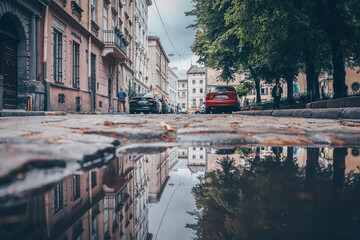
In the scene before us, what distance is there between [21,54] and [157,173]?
10.6 meters

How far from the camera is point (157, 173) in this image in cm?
157

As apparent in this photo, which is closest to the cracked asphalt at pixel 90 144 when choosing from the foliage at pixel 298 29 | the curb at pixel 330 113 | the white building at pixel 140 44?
the curb at pixel 330 113

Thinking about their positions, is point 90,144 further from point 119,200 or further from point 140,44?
point 140,44

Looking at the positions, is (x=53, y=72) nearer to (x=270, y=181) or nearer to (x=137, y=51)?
(x=270, y=181)

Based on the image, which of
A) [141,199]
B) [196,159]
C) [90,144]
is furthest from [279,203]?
[90,144]

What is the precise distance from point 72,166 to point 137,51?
31099mm

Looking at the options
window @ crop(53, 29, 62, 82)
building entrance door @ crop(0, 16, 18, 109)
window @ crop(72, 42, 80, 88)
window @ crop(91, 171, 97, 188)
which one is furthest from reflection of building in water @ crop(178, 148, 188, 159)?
window @ crop(72, 42, 80, 88)

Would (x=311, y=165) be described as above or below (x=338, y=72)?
below

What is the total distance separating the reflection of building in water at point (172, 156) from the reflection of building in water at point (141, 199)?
17 centimetres

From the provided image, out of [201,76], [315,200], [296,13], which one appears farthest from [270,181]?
[201,76]

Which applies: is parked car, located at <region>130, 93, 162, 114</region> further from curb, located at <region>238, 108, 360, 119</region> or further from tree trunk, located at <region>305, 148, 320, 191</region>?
tree trunk, located at <region>305, 148, 320, 191</region>

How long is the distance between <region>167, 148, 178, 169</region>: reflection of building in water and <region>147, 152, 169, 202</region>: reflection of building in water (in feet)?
0.08

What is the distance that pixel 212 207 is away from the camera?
1043mm

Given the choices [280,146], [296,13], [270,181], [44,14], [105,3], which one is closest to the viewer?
[270,181]
